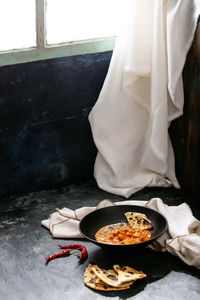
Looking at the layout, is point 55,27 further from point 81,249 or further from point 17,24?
point 81,249

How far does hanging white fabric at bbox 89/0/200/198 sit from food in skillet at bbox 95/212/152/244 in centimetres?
45

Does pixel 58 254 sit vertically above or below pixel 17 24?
below

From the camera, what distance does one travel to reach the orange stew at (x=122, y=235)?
2.71 metres

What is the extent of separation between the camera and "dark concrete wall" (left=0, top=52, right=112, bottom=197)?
319 cm

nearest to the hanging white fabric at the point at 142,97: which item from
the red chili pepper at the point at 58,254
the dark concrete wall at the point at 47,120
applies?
the dark concrete wall at the point at 47,120

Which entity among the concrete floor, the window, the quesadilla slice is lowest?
the concrete floor

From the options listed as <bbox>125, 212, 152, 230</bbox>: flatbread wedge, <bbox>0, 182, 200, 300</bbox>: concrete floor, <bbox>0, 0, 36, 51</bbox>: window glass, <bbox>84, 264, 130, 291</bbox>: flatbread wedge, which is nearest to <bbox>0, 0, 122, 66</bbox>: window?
<bbox>0, 0, 36, 51</bbox>: window glass

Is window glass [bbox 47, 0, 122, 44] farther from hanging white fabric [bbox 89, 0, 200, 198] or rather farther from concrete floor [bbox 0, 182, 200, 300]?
concrete floor [bbox 0, 182, 200, 300]

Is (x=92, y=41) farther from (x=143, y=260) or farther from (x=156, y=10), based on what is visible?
(x=143, y=260)

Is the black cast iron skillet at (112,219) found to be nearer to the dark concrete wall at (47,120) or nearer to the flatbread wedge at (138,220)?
the flatbread wedge at (138,220)

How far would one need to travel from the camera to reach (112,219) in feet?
9.69

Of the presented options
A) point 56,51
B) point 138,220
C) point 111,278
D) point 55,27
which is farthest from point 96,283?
point 55,27

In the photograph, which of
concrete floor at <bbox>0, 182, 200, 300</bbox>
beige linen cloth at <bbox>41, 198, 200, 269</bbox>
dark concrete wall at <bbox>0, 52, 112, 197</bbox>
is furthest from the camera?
dark concrete wall at <bbox>0, 52, 112, 197</bbox>

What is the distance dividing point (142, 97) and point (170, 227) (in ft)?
2.81
